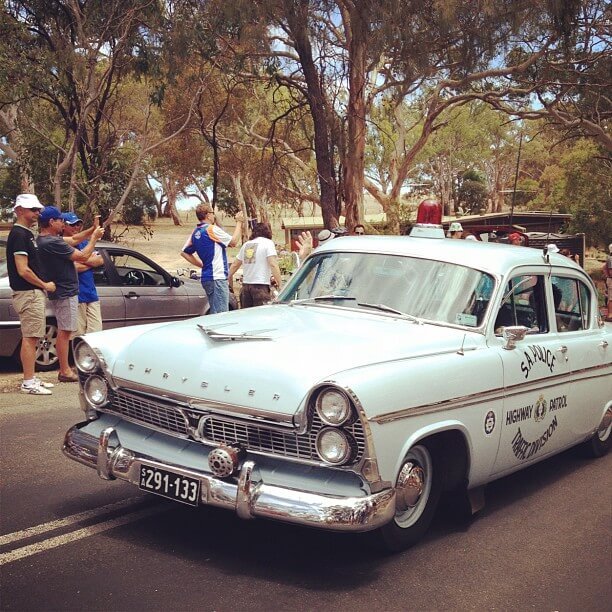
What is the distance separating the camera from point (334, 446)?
4012mm

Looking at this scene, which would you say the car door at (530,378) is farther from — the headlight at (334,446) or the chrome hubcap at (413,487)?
the headlight at (334,446)

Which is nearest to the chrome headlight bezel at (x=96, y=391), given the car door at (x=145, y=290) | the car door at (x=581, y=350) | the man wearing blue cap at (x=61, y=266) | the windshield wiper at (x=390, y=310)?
the windshield wiper at (x=390, y=310)

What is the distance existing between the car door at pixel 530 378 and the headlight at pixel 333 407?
1382 millimetres

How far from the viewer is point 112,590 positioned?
3.94m

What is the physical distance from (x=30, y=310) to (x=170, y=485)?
467cm

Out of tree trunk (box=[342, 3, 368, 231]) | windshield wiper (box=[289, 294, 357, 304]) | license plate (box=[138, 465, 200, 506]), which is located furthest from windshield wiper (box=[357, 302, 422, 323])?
tree trunk (box=[342, 3, 368, 231])

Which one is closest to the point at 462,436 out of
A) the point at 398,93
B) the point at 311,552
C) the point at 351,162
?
the point at 311,552

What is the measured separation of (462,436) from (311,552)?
1.00 m

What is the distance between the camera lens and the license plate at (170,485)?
4.17 metres

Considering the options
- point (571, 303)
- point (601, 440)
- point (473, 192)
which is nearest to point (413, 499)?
point (571, 303)

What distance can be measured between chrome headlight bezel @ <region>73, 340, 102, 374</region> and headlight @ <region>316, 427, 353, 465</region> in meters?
1.54

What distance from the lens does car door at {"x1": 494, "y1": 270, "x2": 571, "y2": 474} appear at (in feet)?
16.6

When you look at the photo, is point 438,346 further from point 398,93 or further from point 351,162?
point 398,93

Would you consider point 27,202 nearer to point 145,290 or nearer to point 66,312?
point 66,312
